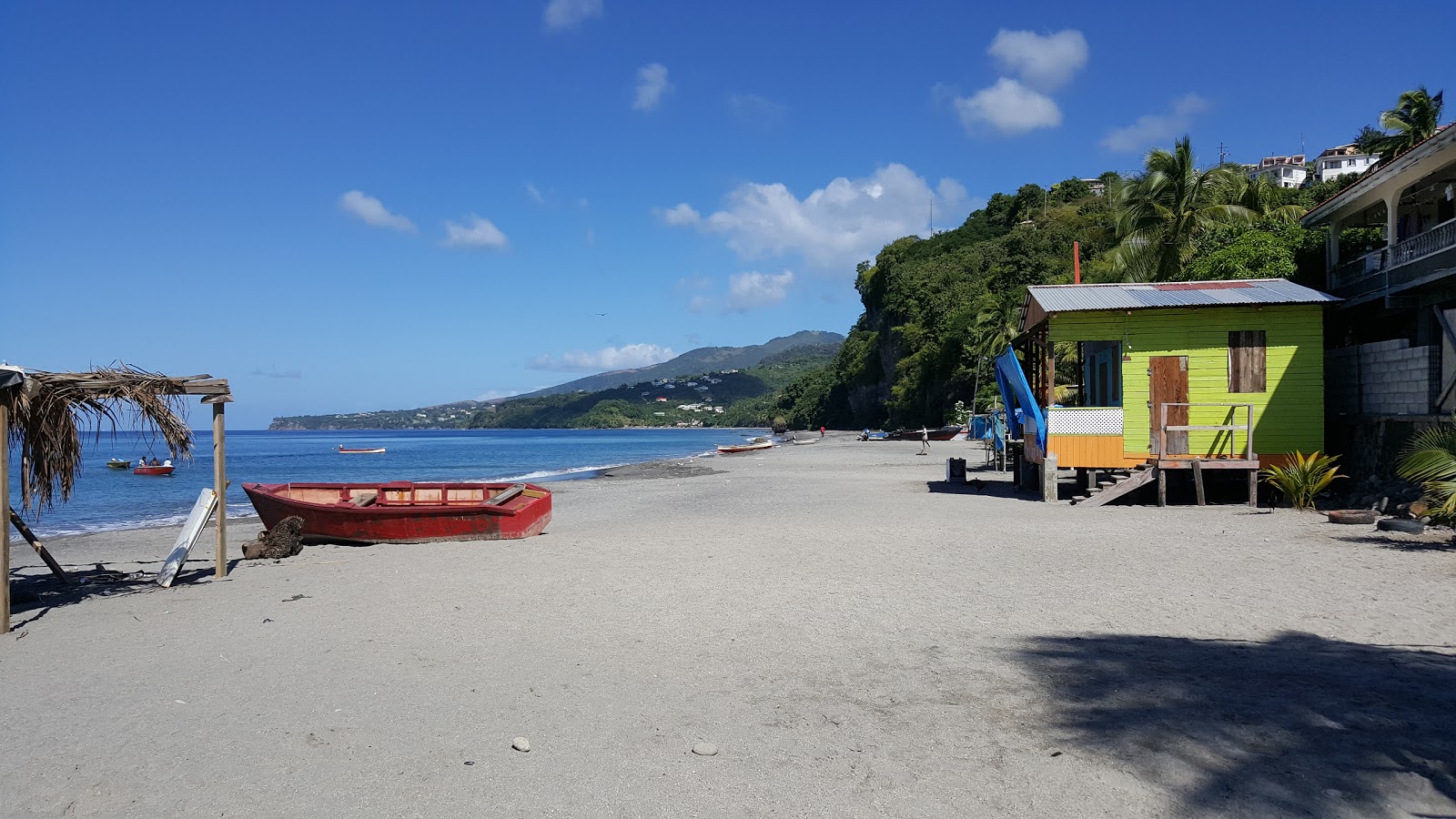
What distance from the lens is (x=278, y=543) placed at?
14.1 meters

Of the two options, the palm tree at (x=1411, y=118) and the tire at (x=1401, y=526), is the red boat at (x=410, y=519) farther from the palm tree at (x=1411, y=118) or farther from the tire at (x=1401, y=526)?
the palm tree at (x=1411, y=118)

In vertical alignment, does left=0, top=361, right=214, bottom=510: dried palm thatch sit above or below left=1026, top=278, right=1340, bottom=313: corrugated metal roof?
below

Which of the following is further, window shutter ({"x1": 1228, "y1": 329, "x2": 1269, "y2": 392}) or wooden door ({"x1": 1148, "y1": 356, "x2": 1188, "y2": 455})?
wooden door ({"x1": 1148, "y1": 356, "x2": 1188, "y2": 455})

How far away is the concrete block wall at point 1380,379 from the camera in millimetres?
15125

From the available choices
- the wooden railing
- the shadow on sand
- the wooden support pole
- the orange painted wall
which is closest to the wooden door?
the wooden railing

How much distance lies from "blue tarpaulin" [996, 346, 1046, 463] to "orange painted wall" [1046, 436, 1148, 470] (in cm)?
33

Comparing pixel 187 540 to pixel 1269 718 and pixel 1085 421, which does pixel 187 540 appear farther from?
pixel 1085 421

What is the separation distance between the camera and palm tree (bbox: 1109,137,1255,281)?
27.7 metres

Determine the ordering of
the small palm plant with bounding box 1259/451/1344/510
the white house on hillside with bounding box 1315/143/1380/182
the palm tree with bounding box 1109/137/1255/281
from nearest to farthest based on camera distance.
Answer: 1. the small palm plant with bounding box 1259/451/1344/510
2. the palm tree with bounding box 1109/137/1255/281
3. the white house on hillside with bounding box 1315/143/1380/182

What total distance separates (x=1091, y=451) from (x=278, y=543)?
50.0 ft

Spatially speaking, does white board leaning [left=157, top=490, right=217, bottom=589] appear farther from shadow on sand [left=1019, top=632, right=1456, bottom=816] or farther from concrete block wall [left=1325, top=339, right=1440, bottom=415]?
concrete block wall [left=1325, top=339, right=1440, bottom=415]

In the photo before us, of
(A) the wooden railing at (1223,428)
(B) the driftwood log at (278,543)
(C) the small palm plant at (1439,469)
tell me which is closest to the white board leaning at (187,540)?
(B) the driftwood log at (278,543)

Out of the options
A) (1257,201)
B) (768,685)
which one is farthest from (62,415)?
(1257,201)

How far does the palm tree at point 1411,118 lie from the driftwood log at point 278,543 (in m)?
37.8
